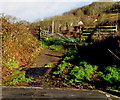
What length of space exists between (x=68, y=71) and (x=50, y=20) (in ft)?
51.6

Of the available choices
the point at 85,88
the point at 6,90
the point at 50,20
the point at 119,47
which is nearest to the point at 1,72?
the point at 6,90

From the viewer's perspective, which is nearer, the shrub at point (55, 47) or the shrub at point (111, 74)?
the shrub at point (111, 74)

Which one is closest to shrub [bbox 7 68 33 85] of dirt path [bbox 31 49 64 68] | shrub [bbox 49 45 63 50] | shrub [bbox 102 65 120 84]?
dirt path [bbox 31 49 64 68]

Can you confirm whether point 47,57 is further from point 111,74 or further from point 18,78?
point 111,74

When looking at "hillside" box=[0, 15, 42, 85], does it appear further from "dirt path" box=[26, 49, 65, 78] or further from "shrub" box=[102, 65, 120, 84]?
"shrub" box=[102, 65, 120, 84]

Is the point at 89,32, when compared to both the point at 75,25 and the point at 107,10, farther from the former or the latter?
the point at 107,10

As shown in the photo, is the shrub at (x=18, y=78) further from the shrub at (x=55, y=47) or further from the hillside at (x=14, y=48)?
the shrub at (x=55, y=47)

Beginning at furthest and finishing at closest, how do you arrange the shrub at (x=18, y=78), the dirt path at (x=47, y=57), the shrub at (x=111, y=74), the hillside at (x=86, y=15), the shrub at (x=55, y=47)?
the hillside at (x=86, y=15), the shrub at (x=55, y=47), the dirt path at (x=47, y=57), the shrub at (x=18, y=78), the shrub at (x=111, y=74)

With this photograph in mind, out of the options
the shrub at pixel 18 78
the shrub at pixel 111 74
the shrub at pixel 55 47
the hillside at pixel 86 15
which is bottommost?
the shrub at pixel 18 78

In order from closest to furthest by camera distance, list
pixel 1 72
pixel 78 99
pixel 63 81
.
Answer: pixel 78 99 < pixel 63 81 < pixel 1 72

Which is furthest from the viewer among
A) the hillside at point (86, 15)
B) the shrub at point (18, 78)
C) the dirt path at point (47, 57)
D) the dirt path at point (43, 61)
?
the hillside at point (86, 15)

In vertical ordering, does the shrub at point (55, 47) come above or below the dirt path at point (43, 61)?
above

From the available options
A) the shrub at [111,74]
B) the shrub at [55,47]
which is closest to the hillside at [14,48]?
the shrub at [55,47]

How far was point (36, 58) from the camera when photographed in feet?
41.1
